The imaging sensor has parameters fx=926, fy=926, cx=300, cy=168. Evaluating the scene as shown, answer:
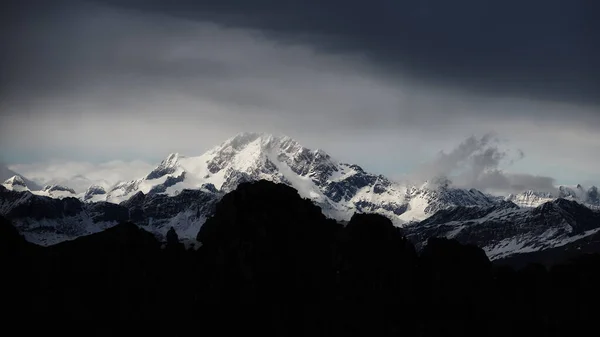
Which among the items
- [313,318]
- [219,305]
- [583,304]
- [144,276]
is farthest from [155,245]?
[583,304]

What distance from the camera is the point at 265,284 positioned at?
113m

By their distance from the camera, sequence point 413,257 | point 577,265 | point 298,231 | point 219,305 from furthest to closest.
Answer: point 577,265
point 413,257
point 298,231
point 219,305

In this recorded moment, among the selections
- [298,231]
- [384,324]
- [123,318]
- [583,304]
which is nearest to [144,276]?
[123,318]

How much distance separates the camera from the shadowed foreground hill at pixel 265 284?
111000mm

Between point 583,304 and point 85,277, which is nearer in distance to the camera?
point 85,277

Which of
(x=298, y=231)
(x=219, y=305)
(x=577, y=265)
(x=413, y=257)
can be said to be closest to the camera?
(x=219, y=305)

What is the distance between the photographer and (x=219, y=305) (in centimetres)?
11238

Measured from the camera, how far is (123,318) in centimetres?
11319

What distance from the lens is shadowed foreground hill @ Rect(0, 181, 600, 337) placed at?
111 meters

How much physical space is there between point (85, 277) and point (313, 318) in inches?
1134

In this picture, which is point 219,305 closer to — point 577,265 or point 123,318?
point 123,318

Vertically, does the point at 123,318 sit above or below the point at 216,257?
below

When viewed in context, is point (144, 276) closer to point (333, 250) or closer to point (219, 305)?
point (219, 305)

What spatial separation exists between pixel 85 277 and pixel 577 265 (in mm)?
75270
